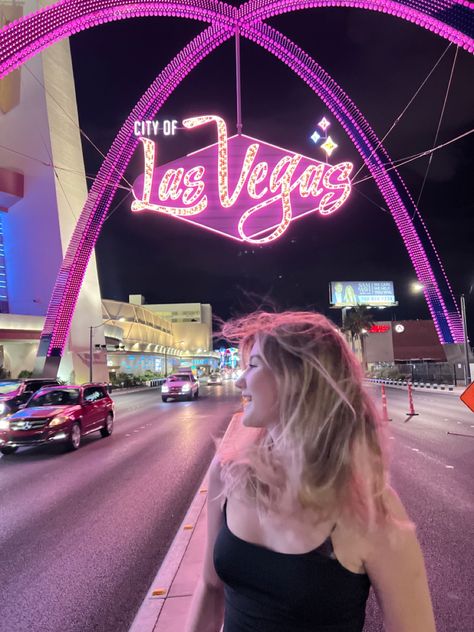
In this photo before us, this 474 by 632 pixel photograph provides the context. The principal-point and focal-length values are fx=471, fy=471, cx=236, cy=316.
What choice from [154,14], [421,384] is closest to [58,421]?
[154,14]

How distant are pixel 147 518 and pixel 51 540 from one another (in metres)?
1.28

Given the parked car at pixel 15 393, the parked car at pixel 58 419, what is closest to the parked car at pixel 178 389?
the parked car at pixel 15 393

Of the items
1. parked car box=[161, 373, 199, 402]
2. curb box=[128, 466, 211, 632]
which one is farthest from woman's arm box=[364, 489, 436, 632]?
parked car box=[161, 373, 199, 402]

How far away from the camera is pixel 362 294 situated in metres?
71.7

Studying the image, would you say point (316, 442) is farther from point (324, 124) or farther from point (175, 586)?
point (324, 124)

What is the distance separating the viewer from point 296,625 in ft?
4.60

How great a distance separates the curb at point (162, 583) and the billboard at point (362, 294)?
6796 centimetres

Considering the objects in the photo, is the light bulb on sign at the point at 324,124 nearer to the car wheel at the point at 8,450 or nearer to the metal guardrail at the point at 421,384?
the metal guardrail at the point at 421,384

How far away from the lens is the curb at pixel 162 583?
3.43m

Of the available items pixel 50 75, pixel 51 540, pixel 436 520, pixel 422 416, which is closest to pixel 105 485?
pixel 51 540

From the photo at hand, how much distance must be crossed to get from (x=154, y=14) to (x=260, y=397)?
80.9 feet

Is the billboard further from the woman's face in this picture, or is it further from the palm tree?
the woman's face

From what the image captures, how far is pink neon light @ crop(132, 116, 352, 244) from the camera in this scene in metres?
21.8

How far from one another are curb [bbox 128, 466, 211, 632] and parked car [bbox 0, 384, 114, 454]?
692 centimetres
